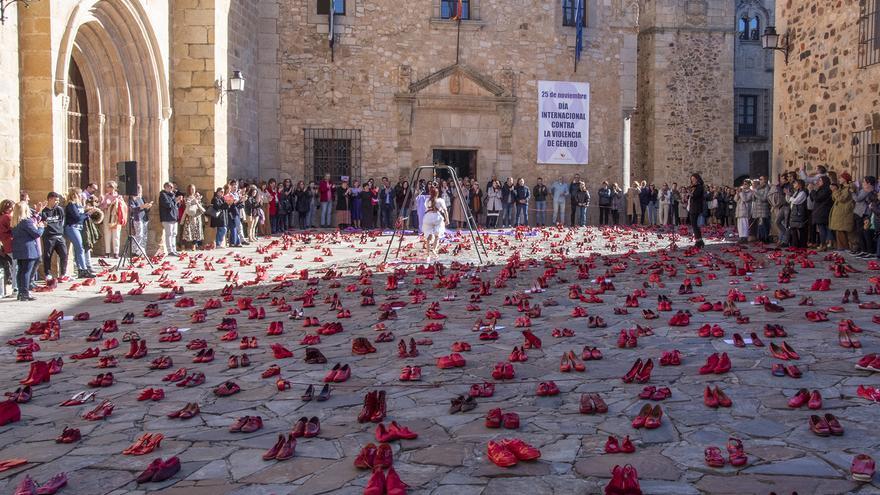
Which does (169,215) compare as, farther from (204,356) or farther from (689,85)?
(689,85)

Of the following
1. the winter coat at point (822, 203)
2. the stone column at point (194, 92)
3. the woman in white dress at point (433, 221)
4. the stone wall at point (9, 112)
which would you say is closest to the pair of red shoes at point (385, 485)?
the stone wall at point (9, 112)

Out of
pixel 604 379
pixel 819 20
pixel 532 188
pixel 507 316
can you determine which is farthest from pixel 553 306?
pixel 532 188

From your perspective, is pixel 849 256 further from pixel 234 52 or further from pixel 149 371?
pixel 234 52

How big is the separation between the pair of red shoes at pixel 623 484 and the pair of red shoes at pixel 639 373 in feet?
6.61

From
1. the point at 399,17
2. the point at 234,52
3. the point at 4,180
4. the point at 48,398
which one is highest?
the point at 399,17

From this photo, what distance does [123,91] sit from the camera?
17.1 m

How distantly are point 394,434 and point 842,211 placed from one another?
12.9m

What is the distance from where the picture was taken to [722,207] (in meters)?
27.4

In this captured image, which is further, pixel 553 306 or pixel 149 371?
pixel 553 306

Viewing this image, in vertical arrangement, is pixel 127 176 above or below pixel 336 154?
below

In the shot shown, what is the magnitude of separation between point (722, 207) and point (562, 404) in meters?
23.4

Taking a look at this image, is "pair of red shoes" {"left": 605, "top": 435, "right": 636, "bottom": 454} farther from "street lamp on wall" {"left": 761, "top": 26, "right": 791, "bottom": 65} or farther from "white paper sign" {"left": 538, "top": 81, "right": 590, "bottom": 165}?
"white paper sign" {"left": 538, "top": 81, "right": 590, "bottom": 165}

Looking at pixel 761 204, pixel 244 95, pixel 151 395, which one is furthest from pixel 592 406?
pixel 244 95

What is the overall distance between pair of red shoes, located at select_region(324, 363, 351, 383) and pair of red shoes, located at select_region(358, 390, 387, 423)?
0.85 meters
